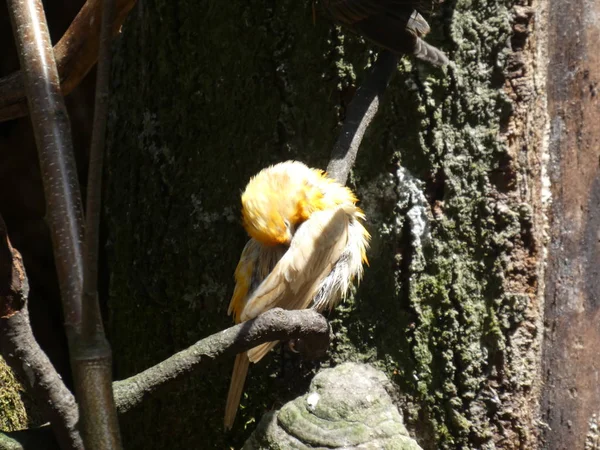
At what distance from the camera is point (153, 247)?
2201mm

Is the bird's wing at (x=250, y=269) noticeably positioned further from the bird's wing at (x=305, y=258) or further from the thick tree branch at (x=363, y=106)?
the thick tree branch at (x=363, y=106)

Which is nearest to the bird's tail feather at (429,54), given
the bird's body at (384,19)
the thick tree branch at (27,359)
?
the bird's body at (384,19)

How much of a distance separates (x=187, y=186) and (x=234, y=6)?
1.74 ft

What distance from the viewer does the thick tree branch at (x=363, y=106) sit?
1797mm

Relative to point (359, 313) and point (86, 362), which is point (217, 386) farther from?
point (86, 362)

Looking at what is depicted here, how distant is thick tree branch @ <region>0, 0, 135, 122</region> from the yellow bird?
20.7 inches

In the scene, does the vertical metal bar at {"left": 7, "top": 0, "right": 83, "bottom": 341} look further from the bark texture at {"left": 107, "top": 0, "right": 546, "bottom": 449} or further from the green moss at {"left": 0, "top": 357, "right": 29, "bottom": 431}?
the green moss at {"left": 0, "top": 357, "right": 29, "bottom": 431}

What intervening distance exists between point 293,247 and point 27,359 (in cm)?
92

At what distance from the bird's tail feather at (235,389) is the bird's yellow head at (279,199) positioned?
1.14ft

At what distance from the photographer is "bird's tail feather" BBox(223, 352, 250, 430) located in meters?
1.98

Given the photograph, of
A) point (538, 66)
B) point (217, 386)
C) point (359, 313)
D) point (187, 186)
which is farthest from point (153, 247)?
point (538, 66)

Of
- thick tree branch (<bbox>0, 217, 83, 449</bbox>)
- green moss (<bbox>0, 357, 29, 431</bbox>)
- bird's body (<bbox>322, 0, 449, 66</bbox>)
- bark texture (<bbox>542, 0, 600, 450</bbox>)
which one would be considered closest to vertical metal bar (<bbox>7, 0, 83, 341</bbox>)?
thick tree branch (<bbox>0, 217, 83, 449</bbox>)

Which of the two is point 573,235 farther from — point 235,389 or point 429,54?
point 235,389

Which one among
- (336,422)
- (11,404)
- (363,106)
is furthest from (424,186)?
(11,404)
